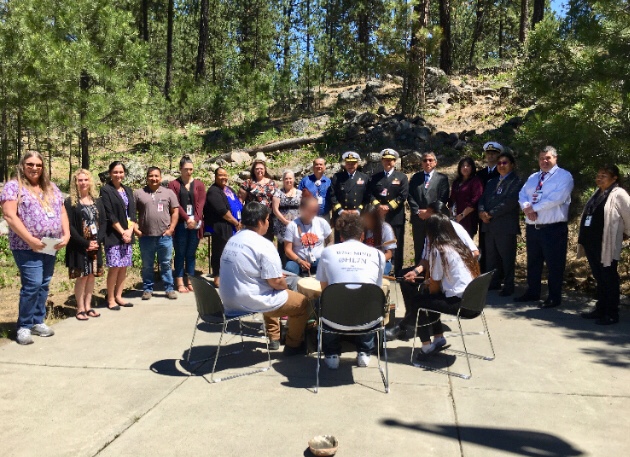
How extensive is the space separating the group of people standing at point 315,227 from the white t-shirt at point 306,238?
0.04 ft

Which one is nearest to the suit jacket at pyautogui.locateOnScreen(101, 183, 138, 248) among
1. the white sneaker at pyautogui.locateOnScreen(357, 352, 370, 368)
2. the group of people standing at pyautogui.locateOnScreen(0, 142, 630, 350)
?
the group of people standing at pyautogui.locateOnScreen(0, 142, 630, 350)

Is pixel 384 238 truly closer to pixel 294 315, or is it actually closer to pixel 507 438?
pixel 294 315

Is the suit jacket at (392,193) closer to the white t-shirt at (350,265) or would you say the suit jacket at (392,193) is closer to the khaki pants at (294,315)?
the khaki pants at (294,315)

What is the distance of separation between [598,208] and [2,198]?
5786 mm

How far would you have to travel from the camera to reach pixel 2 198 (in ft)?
17.0

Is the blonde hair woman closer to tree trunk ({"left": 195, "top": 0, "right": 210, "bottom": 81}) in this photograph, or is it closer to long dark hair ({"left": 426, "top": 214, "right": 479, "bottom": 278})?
long dark hair ({"left": 426, "top": 214, "right": 479, "bottom": 278})

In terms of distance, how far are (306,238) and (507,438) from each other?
303 cm

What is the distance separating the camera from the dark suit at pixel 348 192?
7.58 meters

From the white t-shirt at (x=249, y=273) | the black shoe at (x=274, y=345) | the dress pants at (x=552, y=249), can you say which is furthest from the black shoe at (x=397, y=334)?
the dress pants at (x=552, y=249)

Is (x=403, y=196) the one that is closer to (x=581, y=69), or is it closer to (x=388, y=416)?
(x=581, y=69)

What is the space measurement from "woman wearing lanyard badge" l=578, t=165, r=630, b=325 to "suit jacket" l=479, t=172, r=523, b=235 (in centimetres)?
98

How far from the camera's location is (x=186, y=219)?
24.2 feet

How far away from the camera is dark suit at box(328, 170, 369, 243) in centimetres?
758

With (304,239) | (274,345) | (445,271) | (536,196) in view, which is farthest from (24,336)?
(536,196)
